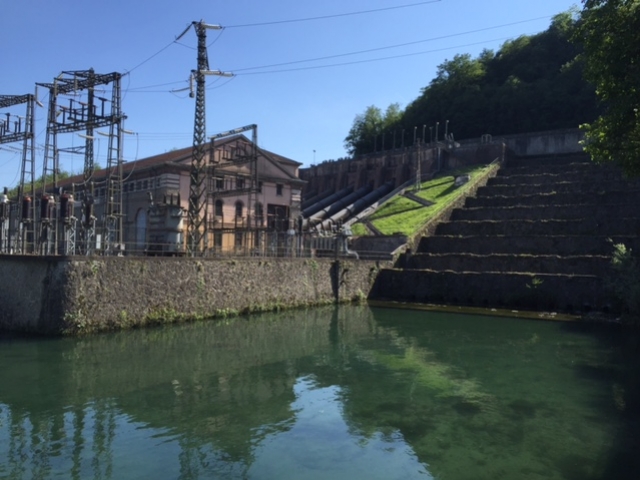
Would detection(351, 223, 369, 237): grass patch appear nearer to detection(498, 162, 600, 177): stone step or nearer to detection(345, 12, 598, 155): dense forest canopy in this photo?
detection(498, 162, 600, 177): stone step

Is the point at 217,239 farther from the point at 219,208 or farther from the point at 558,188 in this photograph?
the point at 558,188

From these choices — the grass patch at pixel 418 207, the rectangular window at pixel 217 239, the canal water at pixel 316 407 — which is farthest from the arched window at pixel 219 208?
the canal water at pixel 316 407

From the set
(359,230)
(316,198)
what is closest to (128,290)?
(359,230)

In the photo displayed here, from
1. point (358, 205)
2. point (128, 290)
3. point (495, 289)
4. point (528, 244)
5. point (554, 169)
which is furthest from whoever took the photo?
point (358, 205)

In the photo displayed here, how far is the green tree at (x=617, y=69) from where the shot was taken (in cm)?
1409

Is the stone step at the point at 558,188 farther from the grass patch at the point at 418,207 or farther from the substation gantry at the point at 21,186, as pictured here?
the substation gantry at the point at 21,186

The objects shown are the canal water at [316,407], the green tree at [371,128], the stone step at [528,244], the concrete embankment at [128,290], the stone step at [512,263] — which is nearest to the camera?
the canal water at [316,407]

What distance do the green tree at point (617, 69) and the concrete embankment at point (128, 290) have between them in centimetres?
1625

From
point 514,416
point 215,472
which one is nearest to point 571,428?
point 514,416

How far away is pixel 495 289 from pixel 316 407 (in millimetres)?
21573

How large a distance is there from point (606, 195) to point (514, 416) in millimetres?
30998

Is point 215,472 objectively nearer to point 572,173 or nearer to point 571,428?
point 571,428

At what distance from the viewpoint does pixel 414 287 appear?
3472 centimetres

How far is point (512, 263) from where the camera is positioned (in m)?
33.3
